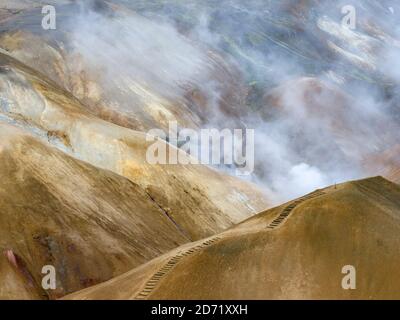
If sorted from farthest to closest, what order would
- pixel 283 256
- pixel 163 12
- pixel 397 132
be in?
pixel 163 12, pixel 397 132, pixel 283 256

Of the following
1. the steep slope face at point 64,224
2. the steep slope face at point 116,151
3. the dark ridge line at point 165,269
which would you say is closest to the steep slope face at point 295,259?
the dark ridge line at point 165,269

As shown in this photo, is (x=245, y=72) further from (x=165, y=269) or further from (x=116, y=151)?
(x=165, y=269)

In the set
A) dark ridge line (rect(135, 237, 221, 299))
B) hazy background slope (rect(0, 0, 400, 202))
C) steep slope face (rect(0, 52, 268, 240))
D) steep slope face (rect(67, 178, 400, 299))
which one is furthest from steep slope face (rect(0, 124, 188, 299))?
hazy background slope (rect(0, 0, 400, 202))

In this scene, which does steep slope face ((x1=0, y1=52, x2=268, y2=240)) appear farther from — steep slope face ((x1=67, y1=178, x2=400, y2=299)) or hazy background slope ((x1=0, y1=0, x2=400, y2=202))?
steep slope face ((x1=67, y1=178, x2=400, y2=299))
